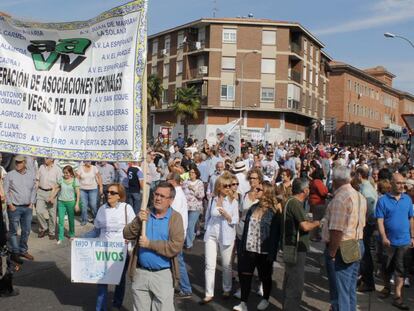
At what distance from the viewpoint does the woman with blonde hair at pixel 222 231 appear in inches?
270

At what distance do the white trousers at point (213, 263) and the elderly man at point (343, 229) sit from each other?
5.56 feet

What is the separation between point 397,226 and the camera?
6953mm

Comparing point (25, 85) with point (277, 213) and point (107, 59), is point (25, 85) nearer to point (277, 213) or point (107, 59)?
point (107, 59)

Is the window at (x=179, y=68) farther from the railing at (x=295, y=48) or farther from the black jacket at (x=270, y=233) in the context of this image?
the black jacket at (x=270, y=233)

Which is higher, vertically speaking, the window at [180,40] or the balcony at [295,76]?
the window at [180,40]

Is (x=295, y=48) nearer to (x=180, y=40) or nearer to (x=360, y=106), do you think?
(x=180, y=40)

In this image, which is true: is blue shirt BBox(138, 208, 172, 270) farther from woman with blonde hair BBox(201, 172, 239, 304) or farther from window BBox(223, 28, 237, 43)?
window BBox(223, 28, 237, 43)

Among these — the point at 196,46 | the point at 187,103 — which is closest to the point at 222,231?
the point at 187,103

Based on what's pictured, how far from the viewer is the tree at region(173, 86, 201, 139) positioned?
51906mm

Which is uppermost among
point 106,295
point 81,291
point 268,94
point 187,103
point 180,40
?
point 180,40

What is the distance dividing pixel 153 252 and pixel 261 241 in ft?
6.92

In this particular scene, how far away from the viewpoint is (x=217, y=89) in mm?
52469

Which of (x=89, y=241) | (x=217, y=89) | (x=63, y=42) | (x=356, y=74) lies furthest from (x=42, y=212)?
(x=356, y=74)

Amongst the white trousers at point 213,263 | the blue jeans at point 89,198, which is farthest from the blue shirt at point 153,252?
the blue jeans at point 89,198
